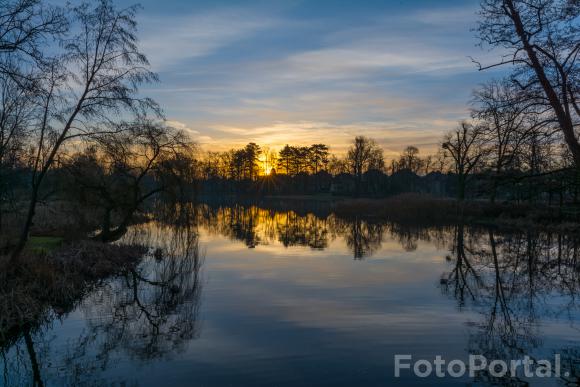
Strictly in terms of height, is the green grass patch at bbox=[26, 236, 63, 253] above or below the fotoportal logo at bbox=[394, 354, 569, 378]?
above

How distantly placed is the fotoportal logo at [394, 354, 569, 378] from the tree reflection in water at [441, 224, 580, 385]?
0.21 meters

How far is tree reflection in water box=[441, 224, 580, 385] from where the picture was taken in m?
9.91

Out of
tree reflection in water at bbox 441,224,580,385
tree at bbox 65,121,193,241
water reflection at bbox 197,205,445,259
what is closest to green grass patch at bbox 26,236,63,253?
tree at bbox 65,121,193,241

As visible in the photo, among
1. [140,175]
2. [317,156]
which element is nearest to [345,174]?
[317,156]

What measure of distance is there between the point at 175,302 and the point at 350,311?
5.68m

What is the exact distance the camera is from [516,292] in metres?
15.4

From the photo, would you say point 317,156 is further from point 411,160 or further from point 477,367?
point 477,367

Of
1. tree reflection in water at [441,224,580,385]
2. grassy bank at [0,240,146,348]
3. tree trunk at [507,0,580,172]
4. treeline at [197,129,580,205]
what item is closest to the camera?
tree trunk at [507,0,580,172]

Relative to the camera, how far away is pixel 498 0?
27.6ft

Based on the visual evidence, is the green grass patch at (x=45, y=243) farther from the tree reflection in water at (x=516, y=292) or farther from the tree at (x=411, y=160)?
the tree at (x=411, y=160)

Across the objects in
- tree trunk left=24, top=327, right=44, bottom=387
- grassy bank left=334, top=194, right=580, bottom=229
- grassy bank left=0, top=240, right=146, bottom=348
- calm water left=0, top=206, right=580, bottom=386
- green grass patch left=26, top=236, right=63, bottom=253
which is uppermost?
grassy bank left=334, top=194, right=580, bottom=229

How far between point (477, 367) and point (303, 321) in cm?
A: 470

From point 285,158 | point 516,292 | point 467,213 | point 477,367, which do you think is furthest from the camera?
point 285,158

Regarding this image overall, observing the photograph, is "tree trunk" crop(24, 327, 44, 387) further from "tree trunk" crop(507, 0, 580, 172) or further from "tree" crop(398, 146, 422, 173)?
"tree" crop(398, 146, 422, 173)
